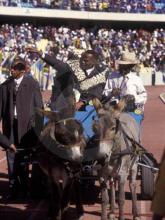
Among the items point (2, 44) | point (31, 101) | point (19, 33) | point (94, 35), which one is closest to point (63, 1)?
point (94, 35)

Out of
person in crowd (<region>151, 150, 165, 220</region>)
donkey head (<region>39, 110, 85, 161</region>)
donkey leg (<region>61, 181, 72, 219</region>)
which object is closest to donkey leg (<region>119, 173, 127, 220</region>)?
donkey leg (<region>61, 181, 72, 219</region>)

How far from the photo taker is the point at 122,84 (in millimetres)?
8984

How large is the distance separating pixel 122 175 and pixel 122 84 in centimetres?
183

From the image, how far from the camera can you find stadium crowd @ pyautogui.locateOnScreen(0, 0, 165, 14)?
45906 millimetres

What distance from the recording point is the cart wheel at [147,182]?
886 cm

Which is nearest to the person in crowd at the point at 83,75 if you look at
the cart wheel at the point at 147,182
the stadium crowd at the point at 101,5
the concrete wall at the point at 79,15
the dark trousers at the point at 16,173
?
the dark trousers at the point at 16,173

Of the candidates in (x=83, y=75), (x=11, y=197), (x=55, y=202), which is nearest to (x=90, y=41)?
(x=83, y=75)

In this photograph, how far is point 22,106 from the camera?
9.07 m

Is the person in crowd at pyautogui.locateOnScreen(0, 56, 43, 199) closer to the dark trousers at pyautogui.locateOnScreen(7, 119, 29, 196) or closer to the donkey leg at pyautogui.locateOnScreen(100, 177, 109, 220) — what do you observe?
the dark trousers at pyautogui.locateOnScreen(7, 119, 29, 196)

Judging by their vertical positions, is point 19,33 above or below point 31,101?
below

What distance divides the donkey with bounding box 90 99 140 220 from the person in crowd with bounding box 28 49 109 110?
1.24 meters

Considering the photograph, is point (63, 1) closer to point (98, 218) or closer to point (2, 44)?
point (2, 44)

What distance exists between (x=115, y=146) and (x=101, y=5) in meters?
42.6

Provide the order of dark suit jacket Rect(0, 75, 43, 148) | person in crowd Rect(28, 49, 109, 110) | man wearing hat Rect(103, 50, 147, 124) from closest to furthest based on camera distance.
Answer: person in crowd Rect(28, 49, 109, 110) < man wearing hat Rect(103, 50, 147, 124) < dark suit jacket Rect(0, 75, 43, 148)
